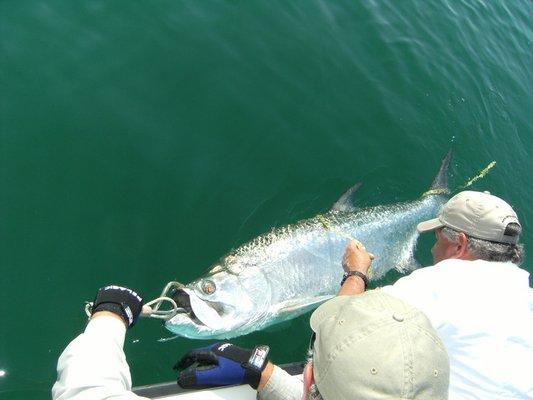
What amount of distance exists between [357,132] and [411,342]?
19.0ft

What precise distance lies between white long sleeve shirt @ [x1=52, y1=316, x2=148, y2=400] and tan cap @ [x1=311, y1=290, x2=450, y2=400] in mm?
1099

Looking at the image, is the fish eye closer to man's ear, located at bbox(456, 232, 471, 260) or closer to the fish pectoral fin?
the fish pectoral fin

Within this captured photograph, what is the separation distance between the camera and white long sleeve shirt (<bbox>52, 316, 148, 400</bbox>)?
2607mm

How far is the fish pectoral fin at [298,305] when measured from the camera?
5254mm

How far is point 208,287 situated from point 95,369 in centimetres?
209

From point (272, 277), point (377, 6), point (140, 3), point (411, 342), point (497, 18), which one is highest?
point (140, 3)

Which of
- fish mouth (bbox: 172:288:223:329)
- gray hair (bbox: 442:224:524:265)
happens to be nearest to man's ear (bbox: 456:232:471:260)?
gray hair (bbox: 442:224:524:265)

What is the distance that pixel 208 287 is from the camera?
4.77 m

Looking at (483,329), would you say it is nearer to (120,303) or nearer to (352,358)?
(352,358)

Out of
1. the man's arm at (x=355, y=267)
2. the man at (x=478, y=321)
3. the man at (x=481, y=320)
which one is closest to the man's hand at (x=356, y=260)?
the man's arm at (x=355, y=267)

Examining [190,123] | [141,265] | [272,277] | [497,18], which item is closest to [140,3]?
[190,123]

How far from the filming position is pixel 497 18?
12617 mm

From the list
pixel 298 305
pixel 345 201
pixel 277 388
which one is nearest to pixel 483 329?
pixel 277 388

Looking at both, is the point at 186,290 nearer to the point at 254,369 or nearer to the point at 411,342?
the point at 254,369
